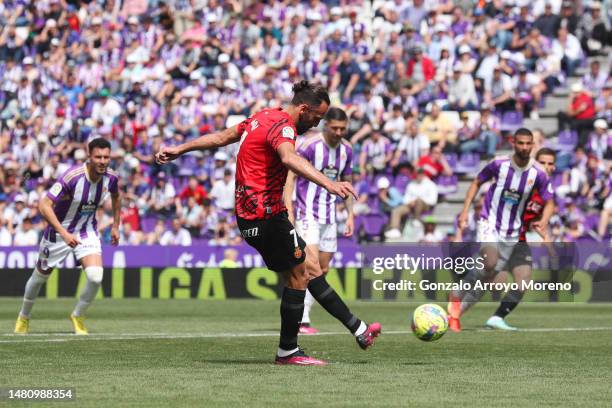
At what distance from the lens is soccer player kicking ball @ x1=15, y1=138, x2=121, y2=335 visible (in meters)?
15.1

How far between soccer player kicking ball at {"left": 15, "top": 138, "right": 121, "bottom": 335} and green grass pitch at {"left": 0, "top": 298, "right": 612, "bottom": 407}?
50cm

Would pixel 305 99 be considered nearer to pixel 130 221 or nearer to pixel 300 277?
pixel 300 277

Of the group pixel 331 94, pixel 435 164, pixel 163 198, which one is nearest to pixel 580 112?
pixel 435 164

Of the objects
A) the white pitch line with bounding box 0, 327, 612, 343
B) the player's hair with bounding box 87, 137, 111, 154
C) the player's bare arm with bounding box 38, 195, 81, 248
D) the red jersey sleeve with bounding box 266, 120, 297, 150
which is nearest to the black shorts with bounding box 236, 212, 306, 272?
the red jersey sleeve with bounding box 266, 120, 297, 150

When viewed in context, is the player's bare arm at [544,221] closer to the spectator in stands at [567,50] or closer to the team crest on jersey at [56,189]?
the team crest on jersey at [56,189]

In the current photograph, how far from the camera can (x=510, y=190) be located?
16031mm

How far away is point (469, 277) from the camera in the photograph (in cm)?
1633

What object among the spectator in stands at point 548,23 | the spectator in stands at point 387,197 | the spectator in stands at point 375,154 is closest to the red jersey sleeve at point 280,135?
the spectator in stands at point 387,197

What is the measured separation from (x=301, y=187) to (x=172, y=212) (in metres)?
13.9

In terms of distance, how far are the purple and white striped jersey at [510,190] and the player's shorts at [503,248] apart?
0.06m

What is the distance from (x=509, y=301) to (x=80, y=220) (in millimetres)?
5373

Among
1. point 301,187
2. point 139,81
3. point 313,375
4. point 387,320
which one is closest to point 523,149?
point 301,187

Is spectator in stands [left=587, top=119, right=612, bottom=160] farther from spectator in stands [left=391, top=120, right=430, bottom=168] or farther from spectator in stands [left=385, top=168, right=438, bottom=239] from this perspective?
spectator in stands [left=391, top=120, right=430, bottom=168]

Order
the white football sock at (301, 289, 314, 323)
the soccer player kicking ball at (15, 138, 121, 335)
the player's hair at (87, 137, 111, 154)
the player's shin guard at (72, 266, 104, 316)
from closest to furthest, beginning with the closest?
1. the player's hair at (87, 137, 111, 154)
2. the soccer player kicking ball at (15, 138, 121, 335)
3. the player's shin guard at (72, 266, 104, 316)
4. the white football sock at (301, 289, 314, 323)
